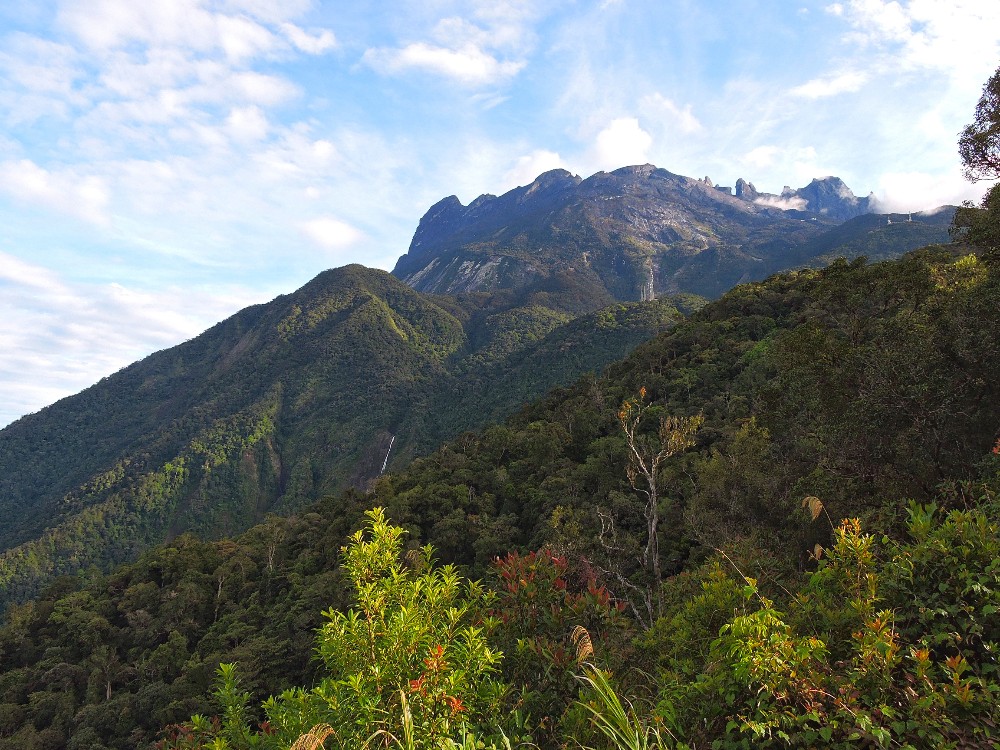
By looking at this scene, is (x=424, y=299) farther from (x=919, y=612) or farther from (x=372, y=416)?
(x=919, y=612)

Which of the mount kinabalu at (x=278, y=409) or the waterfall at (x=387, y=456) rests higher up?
the mount kinabalu at (x=278, y=409)

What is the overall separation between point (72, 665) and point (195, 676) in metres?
11.7

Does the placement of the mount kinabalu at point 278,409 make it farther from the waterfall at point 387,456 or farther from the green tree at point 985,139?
the green tree at point 985,139

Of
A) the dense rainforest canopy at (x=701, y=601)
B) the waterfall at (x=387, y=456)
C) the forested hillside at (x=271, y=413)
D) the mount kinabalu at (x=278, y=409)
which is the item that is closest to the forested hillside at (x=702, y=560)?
the dense rainforest canopy at (x=701, y=601)

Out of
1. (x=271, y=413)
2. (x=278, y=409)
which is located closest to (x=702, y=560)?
(x=271, y=413)

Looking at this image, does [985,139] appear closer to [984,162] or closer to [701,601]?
[984,162]

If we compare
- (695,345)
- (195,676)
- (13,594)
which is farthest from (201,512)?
(695,345)

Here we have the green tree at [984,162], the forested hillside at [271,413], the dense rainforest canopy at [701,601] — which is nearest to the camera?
the dense rainforest canopy at [701,601]

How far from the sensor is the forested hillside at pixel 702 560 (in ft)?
10.1

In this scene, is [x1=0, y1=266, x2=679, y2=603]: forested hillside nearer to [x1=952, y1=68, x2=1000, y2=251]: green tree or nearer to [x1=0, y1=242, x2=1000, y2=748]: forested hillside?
[x1=0, y1=242, x2=1000, y2=748]: forested hillside

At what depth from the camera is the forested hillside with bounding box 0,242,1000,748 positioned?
308 cm

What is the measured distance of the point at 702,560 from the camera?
56.5 feet

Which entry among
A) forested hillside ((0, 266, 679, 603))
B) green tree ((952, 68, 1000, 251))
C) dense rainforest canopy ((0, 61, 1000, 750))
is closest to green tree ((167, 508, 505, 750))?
dense rainforest canopy ((0, 61, 1000, 750))

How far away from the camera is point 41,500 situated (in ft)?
427
